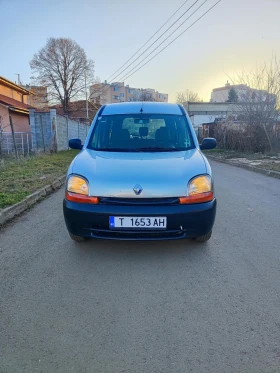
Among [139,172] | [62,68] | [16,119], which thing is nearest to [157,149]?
[139,172]

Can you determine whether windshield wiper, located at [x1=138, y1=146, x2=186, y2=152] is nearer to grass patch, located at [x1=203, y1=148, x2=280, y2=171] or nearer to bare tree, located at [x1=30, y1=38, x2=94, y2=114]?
grass patch, located at [x1=203, y1=148, x2=280, y2=171]

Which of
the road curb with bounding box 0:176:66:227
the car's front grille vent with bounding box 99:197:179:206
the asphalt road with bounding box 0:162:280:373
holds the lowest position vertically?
the asphalt road with bounding box 0:162:280:373

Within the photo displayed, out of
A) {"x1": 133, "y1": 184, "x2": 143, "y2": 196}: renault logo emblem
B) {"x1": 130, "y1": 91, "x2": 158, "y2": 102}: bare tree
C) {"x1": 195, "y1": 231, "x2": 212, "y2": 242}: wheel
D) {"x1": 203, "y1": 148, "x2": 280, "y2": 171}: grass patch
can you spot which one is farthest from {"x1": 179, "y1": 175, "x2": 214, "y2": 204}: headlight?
{"x1": 130, "y1": 91, "x2": 158, "y2": 102}: bare tree

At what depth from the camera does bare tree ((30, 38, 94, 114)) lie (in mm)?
46406

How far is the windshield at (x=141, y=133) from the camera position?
3963 millimetres

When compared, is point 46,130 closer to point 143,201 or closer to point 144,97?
point 143,201

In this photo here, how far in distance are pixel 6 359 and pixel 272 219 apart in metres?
4.20

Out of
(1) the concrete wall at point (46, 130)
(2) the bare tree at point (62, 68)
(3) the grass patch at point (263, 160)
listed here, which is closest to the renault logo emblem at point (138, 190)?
(3) the grass patch at point (263, 160)

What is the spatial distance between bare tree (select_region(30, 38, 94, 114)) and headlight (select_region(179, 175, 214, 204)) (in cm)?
4870

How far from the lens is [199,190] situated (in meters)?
3.09

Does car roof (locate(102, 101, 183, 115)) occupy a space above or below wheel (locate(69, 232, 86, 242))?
above

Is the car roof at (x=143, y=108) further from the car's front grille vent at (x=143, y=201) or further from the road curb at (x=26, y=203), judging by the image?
the road curb at (x=26, y=203)

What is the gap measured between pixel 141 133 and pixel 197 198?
1567mm

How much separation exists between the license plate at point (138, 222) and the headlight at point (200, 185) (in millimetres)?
452
